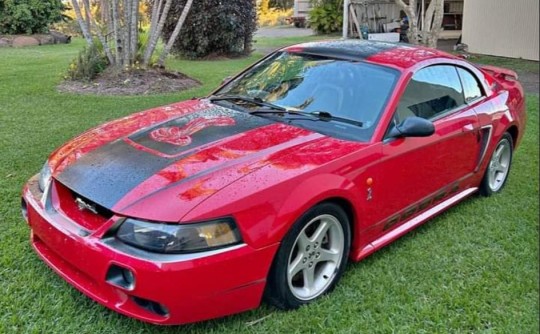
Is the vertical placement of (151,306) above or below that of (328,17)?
below

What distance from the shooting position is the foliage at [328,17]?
22141mm

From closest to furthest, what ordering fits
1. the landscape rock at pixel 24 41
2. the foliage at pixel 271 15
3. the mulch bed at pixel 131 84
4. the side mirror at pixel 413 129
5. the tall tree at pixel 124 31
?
the side mirror at pixel 413 129 → the mulch bed at pixel 131 84 → the tall tree at pixel 124 31 → the landscape rock at pixel 24 41 → the foliage at pixel 271 15

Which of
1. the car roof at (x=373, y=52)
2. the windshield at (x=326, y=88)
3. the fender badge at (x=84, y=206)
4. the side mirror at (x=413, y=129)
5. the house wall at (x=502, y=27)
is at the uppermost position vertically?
the house wall at (x=502, y=27)

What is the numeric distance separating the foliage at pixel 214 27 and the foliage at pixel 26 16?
6751 millimetres

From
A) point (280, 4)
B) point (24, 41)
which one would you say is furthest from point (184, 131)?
point (280, 4)

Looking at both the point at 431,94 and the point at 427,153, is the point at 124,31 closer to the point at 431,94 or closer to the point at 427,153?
the point at 431,94

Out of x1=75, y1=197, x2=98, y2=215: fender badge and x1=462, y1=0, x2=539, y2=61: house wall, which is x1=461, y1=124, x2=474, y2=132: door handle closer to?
x1=75, y1=197, x2=98, y2=215: fender badge


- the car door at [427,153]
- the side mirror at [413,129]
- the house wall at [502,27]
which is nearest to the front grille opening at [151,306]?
the car door at [427,153]

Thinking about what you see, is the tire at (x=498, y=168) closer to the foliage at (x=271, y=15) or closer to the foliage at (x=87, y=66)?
the foliage at (x=87, y=66)

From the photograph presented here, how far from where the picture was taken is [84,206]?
2.85 m

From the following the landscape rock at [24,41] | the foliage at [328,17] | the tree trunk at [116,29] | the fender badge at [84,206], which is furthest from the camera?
the foliage at [328,17]

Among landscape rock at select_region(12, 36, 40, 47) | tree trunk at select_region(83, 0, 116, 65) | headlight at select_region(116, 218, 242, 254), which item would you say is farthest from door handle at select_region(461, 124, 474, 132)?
landscape rock at select_region(12, 36, 40, 47)

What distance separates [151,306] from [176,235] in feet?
1.28

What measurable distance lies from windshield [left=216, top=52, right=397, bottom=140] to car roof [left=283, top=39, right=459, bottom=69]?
0.24 feet
